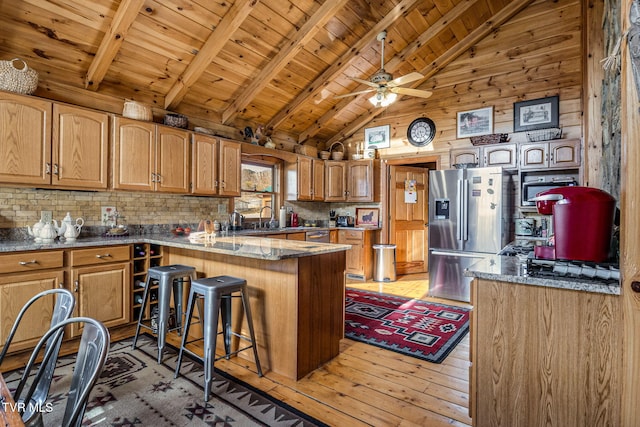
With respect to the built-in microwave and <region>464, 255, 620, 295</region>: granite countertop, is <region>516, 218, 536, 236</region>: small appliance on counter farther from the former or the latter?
<region>464, 255, 620, 295</region>: granite countertop

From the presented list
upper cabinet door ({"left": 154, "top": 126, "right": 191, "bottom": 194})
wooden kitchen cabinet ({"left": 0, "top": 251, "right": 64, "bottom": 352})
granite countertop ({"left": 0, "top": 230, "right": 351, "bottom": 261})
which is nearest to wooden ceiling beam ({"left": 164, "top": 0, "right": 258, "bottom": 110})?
upper cabinet door ({"left": 154, "top": 126, "right": 191, "bottom": 194})

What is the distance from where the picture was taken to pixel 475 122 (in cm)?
512

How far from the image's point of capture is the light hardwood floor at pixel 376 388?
6.30 feet

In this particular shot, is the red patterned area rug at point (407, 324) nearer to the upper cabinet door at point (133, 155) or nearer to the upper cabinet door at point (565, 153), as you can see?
the upper cabinet door at point (565, 153)

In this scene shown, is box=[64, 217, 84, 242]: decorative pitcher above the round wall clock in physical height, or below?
below

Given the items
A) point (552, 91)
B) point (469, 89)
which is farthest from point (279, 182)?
point (552, 91)

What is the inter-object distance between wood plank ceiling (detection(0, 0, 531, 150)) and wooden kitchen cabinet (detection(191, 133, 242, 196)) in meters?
0.61

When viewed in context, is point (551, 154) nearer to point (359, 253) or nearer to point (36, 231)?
point (359, 253)

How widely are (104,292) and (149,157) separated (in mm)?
1459

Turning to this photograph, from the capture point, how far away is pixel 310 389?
86.4 inches

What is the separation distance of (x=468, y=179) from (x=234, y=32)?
11.5 feet

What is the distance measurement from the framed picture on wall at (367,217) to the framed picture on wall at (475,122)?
1953 millimetres

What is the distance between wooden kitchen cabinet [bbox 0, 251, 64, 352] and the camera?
242cm

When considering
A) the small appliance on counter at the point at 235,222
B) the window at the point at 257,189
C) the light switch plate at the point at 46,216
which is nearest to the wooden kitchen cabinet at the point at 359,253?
the window at the point at 257,189
